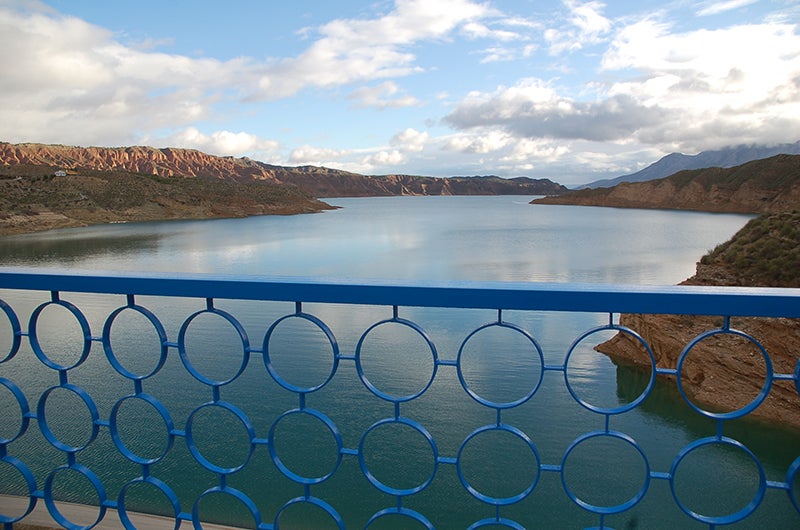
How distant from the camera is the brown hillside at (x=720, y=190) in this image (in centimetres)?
4450

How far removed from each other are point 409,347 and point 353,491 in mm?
4175

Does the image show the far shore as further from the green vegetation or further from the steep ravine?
the green vegetation

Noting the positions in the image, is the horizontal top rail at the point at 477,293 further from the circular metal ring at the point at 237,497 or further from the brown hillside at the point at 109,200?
the brown hillside at the point at 109,200

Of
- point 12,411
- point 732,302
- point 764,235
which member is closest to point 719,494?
point 764,235

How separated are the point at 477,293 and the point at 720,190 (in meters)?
63.5

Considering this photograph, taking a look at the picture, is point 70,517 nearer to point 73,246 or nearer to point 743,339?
point 743,339

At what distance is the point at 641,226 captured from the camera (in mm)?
42156

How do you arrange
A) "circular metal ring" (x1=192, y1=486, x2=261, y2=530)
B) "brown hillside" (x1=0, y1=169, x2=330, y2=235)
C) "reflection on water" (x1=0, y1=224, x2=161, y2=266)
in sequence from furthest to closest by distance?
"brown hillside" (x1=0, y1=169, x2=330, y2=235) < "reflection on water" (x1=0, y1=224, x2=161, y2=266) < "circular metal ring" (x1=192, y1=486, x2=261, y2=530)

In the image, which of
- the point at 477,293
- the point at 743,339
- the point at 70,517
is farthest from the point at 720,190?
the point at 477,293

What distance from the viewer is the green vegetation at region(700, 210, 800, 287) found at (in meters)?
7.84

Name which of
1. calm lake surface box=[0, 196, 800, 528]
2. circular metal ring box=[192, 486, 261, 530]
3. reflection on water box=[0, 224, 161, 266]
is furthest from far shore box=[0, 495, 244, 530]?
reflection on water box=[0, 224, 161, 266]

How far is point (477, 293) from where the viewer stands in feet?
3.49

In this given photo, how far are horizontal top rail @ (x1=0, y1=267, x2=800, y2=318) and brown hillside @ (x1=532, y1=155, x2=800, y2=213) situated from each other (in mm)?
39990

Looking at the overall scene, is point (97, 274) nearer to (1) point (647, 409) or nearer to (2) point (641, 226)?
(1) point (647, 409)
